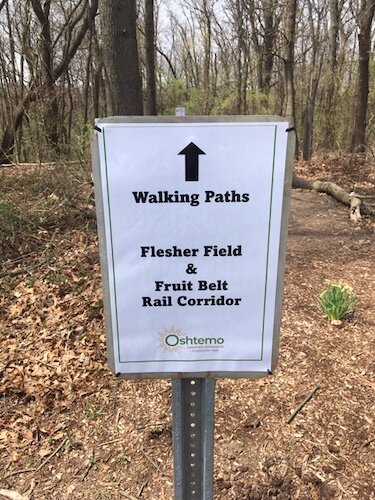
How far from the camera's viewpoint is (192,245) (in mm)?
1238

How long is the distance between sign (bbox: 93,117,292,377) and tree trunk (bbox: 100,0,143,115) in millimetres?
3759

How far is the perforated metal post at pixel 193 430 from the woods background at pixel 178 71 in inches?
156

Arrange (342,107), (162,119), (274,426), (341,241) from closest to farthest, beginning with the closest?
(162,119)
(274,426)
(341,241)
(342,107)

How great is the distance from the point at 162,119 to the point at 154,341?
2.18ft

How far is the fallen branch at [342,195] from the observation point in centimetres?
614

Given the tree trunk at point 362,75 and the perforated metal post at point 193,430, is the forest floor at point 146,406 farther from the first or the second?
the tree trunk at point 362,75

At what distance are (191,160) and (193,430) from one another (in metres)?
0.91

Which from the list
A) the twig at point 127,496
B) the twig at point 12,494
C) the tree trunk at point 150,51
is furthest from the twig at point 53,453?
the tree trunk at point 150,51

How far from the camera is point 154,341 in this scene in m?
1.31

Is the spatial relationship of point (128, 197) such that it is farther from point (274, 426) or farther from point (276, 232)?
point (274, 426)

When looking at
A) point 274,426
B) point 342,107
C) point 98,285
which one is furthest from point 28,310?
point 342,107

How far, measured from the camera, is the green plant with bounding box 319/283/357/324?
10.5 feet

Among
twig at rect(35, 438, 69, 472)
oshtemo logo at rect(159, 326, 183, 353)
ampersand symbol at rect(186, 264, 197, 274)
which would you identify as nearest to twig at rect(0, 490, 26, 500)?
twig at rect(35, 438, 69, 472)

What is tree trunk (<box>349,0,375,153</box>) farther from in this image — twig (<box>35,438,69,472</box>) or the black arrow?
the black arrow
